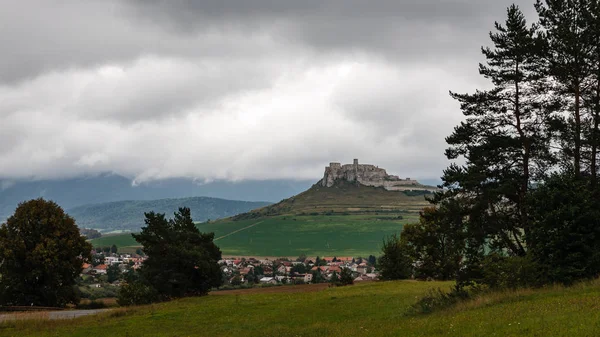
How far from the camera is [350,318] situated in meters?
32.0

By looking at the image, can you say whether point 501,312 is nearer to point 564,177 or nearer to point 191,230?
point 564,177

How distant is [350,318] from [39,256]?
34.3 m

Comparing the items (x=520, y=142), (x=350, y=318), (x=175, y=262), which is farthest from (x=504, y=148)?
(x=175, y=262)

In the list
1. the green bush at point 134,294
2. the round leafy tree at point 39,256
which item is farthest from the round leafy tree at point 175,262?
the round leafy tree at point 39,256

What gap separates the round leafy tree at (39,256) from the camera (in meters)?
50.1

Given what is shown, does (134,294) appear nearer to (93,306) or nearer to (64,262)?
(93,306)

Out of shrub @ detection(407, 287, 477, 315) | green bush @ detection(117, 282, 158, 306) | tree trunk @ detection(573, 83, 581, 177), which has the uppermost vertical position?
tree trunk @ detection(573, 83, 581, 177)

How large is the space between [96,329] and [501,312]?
945 inches

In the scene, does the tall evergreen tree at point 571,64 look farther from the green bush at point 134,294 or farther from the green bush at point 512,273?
the green bush at point 134,294

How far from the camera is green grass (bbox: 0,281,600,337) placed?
18.8 m

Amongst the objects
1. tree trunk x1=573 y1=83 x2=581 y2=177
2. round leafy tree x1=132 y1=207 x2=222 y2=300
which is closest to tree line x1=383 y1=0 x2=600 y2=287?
tree trunk x1=573 y1=83 x2=581 y2=177

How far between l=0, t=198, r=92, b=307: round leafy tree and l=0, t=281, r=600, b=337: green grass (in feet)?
47.3

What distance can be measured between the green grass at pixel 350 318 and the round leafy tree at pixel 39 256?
47.3 feet

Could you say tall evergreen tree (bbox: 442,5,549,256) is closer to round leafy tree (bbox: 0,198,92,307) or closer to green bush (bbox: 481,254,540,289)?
green bush (bbox: 481,254,540,289)
